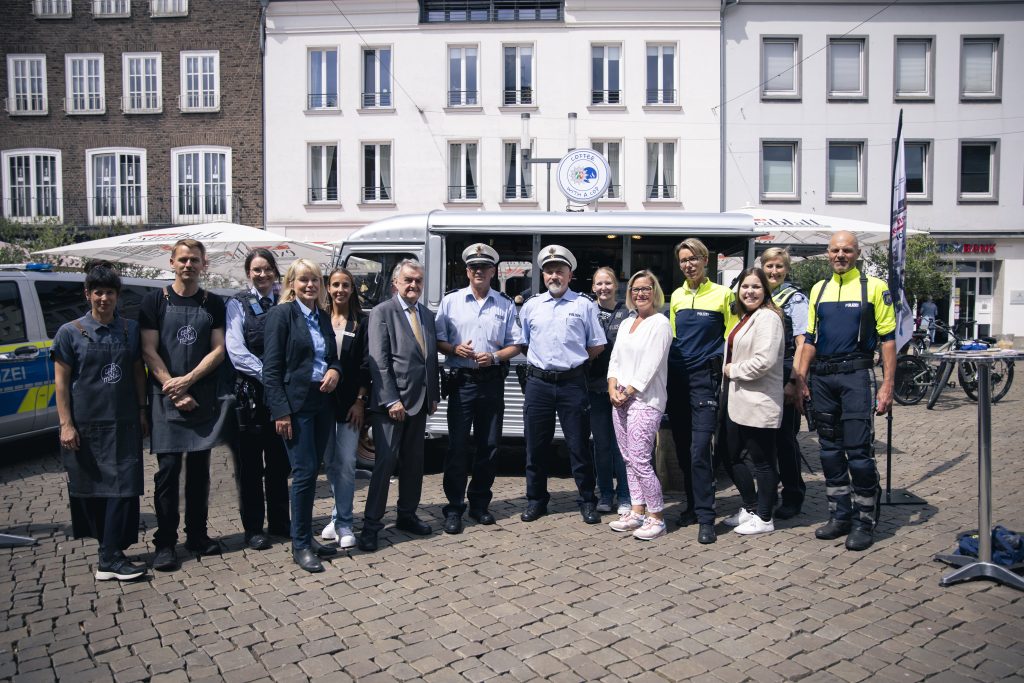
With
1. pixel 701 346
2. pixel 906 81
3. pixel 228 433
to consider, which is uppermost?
pixel 906 81

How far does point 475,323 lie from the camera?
5.63 m

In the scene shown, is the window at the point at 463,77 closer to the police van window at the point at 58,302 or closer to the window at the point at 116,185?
the window at the point at 116,185

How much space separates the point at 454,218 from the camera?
736 centimetres

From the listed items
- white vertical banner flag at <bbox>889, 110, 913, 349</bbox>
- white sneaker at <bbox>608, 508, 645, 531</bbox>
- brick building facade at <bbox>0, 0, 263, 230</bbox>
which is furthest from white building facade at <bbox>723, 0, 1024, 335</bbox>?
white sneaker at <bbox>608, 508, 645, 531</bbox>

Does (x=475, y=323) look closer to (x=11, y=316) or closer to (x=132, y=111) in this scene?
(x=11, y=316)

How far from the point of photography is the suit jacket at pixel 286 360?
4.65 meters

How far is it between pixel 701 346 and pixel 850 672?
249 cm

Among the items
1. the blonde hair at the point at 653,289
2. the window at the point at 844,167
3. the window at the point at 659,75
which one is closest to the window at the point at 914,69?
the window at the point at 844,167

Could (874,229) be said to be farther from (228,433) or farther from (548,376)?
(228,433)

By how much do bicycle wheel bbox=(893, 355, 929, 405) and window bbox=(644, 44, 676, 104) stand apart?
14.9 metres

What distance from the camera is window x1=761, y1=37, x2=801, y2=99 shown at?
24172 mm

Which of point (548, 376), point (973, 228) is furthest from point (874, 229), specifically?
point (973, 228)

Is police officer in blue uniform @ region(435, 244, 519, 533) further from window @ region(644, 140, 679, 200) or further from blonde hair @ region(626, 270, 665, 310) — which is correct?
window @ region(644, 140, 679, 200)

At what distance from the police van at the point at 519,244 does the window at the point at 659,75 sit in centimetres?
1794
